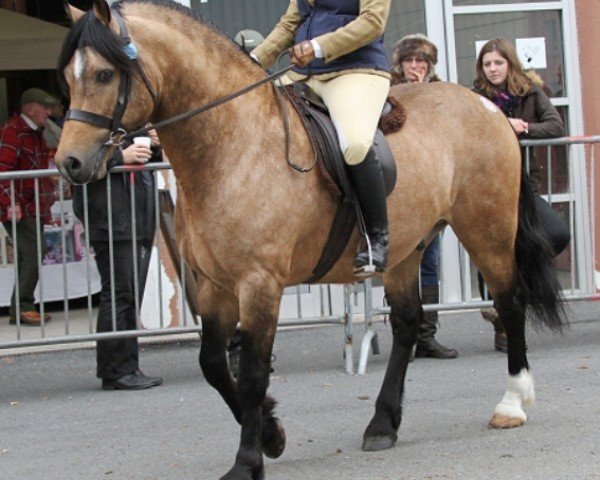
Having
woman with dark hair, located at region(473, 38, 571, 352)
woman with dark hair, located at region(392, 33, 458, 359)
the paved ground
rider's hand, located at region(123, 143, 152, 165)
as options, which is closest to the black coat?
rider's hand, located at region(123, 143, 152, 165)

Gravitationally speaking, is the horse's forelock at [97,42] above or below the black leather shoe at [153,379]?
above

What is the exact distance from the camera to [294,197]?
18.7 ft

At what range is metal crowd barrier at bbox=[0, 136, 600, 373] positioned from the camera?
29.0 feet

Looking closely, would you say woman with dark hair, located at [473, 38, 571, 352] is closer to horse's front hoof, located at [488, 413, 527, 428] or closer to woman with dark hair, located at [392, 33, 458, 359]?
woman with dark hair, located at [392, 33, 458, 359]

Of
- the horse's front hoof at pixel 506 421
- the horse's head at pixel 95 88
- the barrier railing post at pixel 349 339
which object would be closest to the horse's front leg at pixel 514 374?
the horse's front hoof at pixel 506 421

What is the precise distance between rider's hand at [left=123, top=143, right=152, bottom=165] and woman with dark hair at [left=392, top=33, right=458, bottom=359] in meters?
1.97

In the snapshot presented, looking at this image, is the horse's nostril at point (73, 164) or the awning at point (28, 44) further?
the awning at point (28, 44)

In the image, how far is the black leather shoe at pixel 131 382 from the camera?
27.3 ft

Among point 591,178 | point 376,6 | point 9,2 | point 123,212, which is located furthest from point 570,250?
point 9,2

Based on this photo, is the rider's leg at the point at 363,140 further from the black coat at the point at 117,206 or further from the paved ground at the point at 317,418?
the black coat at the point at 117,206

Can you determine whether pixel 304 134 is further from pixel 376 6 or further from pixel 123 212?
pixel 123 212

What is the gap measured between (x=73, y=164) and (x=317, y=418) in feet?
8.98

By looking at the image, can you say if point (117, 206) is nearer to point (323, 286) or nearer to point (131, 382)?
point (131, 382)

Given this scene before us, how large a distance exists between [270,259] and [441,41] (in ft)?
19.0
